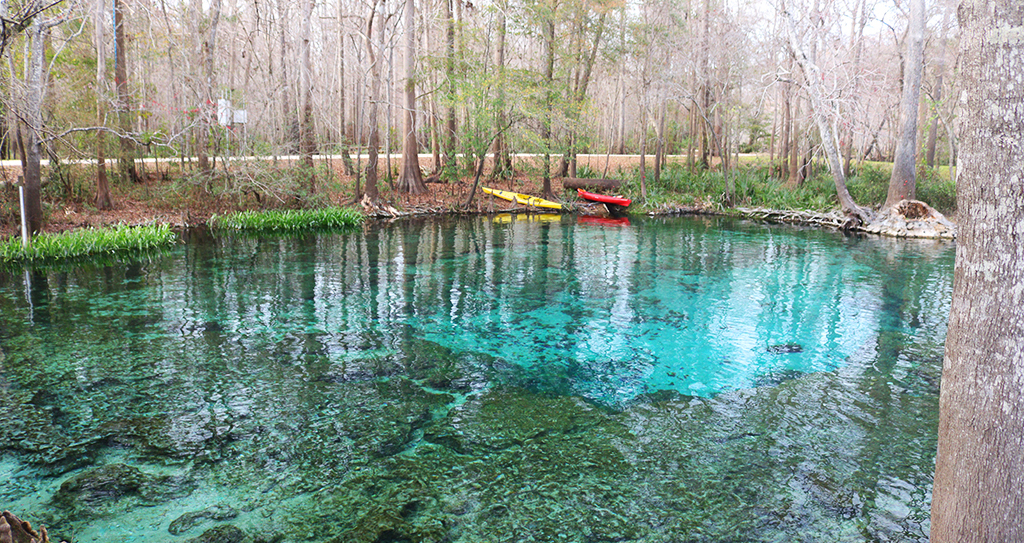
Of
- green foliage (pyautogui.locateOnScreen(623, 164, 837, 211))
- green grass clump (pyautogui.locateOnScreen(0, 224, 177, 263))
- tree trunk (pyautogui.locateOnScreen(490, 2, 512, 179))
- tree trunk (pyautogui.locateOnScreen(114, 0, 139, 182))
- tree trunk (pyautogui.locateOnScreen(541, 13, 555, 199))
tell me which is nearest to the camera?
green grass clump (pyautogui.locateOnScreen(0, 224, 177, 263))

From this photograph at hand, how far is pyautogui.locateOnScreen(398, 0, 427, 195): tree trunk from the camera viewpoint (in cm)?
2255

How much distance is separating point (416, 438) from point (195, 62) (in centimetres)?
1975

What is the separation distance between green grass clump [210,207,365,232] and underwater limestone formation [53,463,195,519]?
1517cm

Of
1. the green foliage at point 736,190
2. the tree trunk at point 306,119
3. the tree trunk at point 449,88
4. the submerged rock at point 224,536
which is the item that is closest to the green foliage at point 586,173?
the green foliage at point 736,190

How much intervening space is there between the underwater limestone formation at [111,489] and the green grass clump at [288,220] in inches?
597

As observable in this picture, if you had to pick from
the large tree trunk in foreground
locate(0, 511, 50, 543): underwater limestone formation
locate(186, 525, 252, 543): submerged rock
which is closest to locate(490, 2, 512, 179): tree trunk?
locate(186, 525, 252, 543): submerged rock

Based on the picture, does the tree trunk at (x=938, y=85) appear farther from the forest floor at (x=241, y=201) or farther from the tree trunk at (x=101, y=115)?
the tree trunk at (x=101, y=115)

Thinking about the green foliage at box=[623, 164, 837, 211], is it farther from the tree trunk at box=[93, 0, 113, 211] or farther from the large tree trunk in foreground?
the large tree trunk in foreground

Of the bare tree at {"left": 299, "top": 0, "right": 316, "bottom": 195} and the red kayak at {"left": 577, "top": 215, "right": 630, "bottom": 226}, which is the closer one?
the bare tree at {"left": 299, "top": 0, "right": 316, "bottom": 195}

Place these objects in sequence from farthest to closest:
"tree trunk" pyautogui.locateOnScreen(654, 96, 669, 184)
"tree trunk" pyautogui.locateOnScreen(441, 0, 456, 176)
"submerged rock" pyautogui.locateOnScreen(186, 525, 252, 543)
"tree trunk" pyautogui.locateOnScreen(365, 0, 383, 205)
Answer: "tree trunk" pyautogui.locateOnScreen(654, 96, 669, 184)
"tree trunk" pyautogui.locateOnScreen(441, 0, 456, 176)
"tree trunk" pyautogui.locateOnScreen(365, 0, 383, 205)
"submerged rock" pyautogui.locateOnScreen(186, 525, 252, 543)

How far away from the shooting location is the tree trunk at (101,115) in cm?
1709

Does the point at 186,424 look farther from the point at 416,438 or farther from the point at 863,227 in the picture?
the point at 863,227

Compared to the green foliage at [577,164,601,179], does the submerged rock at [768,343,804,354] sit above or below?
below

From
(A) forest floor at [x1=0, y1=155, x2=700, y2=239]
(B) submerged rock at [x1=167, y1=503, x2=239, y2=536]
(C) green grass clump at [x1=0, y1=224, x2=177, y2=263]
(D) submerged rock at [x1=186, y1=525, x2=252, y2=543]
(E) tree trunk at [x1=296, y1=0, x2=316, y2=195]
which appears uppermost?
(E) tree trunk at [x1=296, y1=0, x2=316, y2=195]
